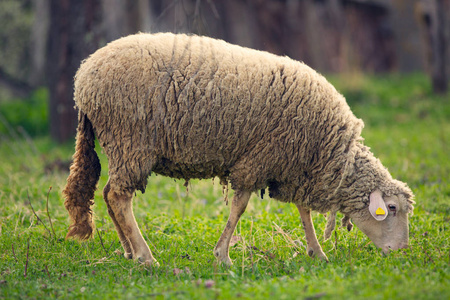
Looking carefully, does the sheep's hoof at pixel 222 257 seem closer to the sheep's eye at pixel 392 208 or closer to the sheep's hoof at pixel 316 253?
the sheep's hoof at pixel 316 253

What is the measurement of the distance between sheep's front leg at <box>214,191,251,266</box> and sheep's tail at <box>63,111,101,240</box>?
3.93 ft

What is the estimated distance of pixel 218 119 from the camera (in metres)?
4.18

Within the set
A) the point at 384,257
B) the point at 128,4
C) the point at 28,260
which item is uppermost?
the point at 128,4

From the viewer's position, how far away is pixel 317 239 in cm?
476

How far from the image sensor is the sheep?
4.19 m

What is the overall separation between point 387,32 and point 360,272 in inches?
465

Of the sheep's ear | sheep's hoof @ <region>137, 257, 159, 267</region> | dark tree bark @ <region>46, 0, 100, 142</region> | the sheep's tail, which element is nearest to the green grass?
sheep's hoof @ <region>137, 257, 159, 267</region>

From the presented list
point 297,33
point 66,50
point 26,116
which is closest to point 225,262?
point 66,50

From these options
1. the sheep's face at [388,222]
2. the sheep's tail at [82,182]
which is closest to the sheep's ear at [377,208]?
the sheep's face at [388,222]

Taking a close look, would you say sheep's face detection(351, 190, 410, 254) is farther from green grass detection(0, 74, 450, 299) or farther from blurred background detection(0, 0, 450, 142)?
blurred background detection(0, 0, 450, 142)

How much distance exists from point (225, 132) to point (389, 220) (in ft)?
5.20

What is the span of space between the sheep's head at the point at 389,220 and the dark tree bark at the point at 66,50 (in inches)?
209

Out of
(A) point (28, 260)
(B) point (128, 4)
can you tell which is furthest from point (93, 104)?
(B) point (128, 4)

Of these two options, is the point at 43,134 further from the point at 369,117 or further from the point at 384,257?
the point at 384,257
